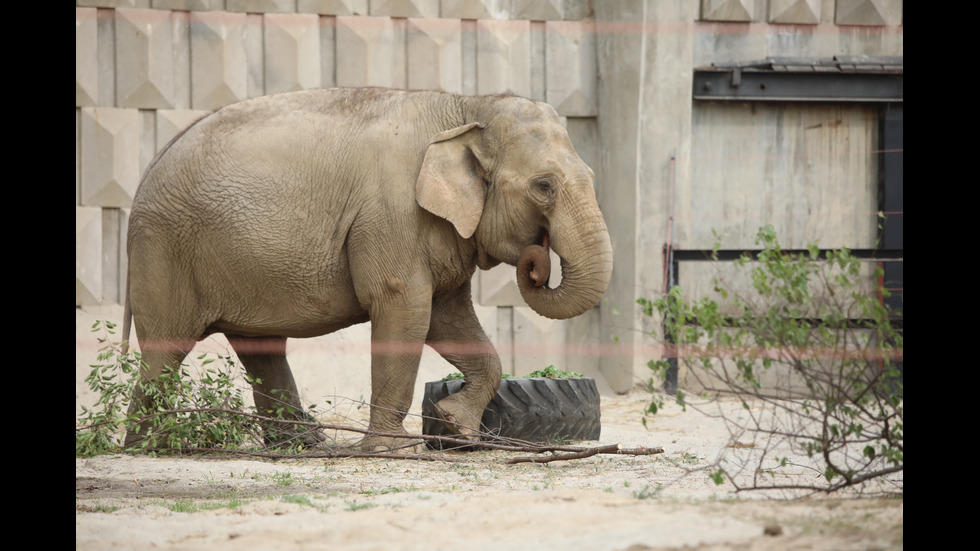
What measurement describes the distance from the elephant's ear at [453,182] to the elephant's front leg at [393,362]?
58cm

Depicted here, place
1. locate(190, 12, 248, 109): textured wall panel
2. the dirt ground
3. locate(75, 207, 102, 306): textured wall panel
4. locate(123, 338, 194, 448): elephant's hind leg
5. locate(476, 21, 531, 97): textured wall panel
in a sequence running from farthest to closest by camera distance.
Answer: locate(476, 21, 531, 97): textured wall panel
locate(190, 12, 248, 109): textured wall panel
locate(75, 207, 102, 306): textured wall panel
locate(123, 338, 194, 448): elephant's hind leg
the dirt ground

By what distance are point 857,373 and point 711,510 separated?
0.86 metres

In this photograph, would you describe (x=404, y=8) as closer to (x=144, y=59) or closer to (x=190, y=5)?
(x=190, y=5)

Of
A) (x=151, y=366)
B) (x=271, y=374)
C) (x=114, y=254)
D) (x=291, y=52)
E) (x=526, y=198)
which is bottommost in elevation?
(x=271, y=374)

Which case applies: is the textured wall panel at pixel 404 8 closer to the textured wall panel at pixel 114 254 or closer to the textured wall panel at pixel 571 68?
the textured wall panel at pixel 571 68

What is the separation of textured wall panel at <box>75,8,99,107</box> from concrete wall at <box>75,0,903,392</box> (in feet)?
0.04

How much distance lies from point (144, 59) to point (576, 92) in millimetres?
4160

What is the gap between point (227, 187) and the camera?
6926mm

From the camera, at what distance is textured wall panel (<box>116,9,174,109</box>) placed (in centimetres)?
1026

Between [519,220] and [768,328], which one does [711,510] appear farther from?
[519,220]

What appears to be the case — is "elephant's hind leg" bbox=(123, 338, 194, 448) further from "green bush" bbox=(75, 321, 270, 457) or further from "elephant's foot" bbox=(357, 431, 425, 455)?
"elephant's foot" bbox=(357, 431, 425, 455)

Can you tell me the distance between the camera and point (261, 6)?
1052 centimetres

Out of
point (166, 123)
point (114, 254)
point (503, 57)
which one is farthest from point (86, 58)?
point (503, 57)

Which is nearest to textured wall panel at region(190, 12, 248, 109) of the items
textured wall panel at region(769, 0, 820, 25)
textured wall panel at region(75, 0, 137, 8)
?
textured wall panel at region(75, 0, 137, 8)
